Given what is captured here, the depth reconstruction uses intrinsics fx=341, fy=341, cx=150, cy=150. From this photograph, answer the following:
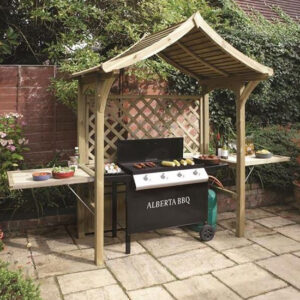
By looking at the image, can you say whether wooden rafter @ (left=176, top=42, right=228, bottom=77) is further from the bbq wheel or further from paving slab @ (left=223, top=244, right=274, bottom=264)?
Answer: paving slab @ (left=223, top=244, right=274, bottom=264)

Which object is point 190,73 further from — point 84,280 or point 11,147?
point 84,280

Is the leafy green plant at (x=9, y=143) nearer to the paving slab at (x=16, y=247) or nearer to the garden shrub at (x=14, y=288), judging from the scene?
the paving slab at (x=16, y=247)

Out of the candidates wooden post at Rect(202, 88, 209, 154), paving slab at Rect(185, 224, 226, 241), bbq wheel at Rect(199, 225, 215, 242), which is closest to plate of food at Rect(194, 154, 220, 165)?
wooden post at Rect(202, 88, 209, 154)

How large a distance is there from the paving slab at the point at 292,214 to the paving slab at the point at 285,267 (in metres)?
1.31

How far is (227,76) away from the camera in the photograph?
4070 mm

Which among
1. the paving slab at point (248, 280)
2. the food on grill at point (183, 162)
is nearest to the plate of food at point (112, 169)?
the food on grill at point (183, 162)

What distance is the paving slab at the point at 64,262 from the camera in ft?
10.3

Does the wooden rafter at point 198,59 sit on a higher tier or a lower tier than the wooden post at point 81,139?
higher

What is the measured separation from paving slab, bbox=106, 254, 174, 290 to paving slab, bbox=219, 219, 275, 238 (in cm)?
136

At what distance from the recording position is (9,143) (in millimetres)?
3932

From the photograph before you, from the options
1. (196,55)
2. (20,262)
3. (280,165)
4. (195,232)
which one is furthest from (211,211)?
(20,262)

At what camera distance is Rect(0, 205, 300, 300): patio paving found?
2801 mm

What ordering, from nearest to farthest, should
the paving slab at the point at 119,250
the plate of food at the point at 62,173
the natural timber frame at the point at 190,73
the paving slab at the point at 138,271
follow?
1. the paving slab at the point at 138,271
2. the natural timber frame at the point at 190,73
3. the plate of food at the point at 62,173
4. the paving slab at the point at 119,250

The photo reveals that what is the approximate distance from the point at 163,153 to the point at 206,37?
1395 millimetres
